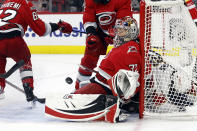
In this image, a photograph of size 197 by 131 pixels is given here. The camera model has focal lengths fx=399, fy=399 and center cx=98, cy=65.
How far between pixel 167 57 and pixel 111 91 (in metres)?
0.40

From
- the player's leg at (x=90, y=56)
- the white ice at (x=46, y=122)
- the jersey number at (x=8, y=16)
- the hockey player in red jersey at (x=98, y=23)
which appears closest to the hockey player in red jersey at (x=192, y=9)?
the white ice at (x=46, y=122)

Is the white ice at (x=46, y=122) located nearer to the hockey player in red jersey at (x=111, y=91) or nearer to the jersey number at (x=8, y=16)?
the hockey player in red jersey at (x=111, y=91)

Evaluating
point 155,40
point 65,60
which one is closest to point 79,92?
point 155,40

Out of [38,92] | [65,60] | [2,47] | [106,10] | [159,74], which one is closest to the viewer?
[159,74]

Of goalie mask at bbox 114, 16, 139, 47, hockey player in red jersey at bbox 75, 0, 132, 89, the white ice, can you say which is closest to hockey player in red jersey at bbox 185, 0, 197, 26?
goalie mask at bbox 114, 16, 139, 47

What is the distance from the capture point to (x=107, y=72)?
238 cm

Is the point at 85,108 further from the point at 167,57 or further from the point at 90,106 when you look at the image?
the point at 167,57

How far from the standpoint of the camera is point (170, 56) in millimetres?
2316

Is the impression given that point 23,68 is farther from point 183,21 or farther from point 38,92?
point 183,21

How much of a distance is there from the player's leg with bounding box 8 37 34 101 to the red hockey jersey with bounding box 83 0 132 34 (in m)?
0.56

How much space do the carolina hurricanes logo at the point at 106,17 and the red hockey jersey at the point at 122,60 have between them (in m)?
0.70

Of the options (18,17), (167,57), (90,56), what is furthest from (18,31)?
(167,57)

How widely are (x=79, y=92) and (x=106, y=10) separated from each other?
863mm

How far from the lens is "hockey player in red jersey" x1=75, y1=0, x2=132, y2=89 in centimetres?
304
